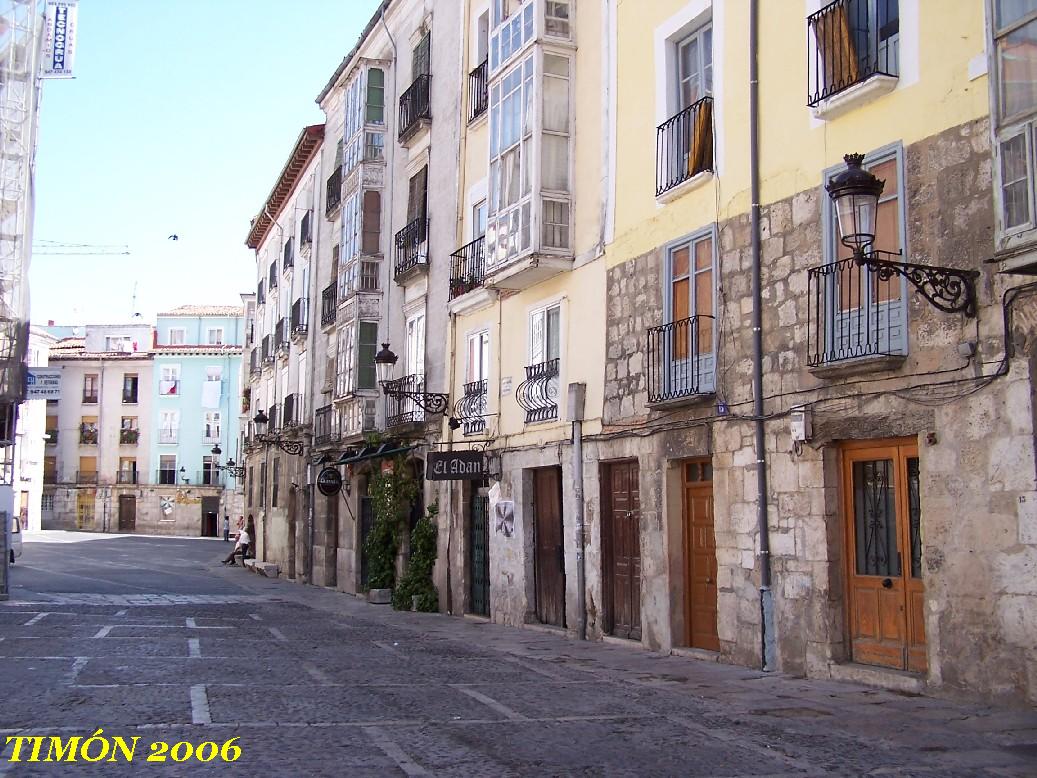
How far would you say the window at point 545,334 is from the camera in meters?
17.0

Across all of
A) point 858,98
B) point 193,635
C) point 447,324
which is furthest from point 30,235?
point 858,98

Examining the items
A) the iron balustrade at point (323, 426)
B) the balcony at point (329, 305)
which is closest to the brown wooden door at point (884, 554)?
the iron balustrade at point (323, 426)

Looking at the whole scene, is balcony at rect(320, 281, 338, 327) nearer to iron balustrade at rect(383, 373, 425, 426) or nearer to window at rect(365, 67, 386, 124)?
window at rect(365, 67, 386, 124)

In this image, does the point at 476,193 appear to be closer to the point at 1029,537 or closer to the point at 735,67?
the point at 735,67

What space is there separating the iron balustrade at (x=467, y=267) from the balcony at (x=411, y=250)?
1.65 meters

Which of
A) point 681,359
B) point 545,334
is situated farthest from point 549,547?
point 681,359

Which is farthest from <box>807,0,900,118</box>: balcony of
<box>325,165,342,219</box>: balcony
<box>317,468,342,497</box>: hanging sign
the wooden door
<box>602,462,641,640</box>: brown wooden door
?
<box>325,165,342,219</box>: balcony

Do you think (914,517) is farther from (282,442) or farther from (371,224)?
(282,442)

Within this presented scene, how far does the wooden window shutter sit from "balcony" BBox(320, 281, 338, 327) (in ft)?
10.6

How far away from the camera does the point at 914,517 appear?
10211 mm

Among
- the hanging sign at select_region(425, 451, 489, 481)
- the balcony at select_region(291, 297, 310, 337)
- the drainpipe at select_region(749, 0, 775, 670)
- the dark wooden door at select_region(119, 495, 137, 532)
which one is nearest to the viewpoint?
the drainpipe at select_region(749, 0, 775, 670)

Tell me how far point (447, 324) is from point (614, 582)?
7.31 m

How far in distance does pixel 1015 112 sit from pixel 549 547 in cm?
1019

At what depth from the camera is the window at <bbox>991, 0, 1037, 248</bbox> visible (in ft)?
27.0
